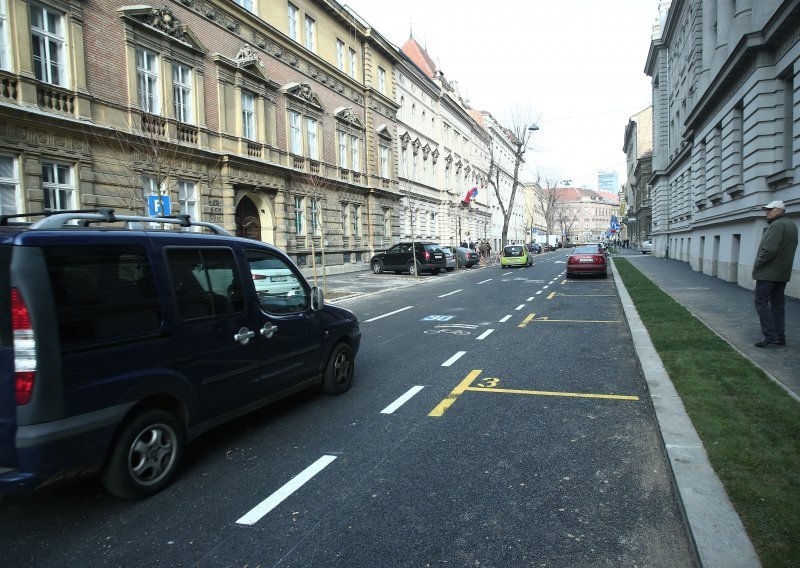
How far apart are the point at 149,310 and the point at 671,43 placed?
44542 millimetres

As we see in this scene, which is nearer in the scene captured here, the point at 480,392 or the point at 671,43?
the point at 480,392

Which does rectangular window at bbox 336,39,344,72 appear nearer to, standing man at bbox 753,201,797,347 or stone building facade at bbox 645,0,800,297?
stone building facade at bbox 645,0,800,297

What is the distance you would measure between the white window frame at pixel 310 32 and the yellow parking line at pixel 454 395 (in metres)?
26.6

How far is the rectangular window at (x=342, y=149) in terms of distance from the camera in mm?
32375

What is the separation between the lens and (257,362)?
4.79 m

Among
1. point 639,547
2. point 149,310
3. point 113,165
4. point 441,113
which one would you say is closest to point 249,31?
point 113,165

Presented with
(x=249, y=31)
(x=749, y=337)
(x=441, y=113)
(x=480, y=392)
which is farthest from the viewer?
(x=441, y=113)

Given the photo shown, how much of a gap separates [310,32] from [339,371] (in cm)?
2780

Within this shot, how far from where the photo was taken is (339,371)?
6238mm

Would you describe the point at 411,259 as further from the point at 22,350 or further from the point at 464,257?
the point at 22,350

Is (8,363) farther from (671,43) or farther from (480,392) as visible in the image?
(671,43)

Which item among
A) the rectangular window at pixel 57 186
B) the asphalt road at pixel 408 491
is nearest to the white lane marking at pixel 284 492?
the asphalt road at pixel 408 491

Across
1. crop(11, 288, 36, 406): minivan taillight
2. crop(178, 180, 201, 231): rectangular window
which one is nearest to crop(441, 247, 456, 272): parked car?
crop(178, 180, 201, 231): rectangular window

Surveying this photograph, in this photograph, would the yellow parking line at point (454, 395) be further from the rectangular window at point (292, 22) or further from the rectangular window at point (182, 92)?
the rectangular window at point (292, 22)
